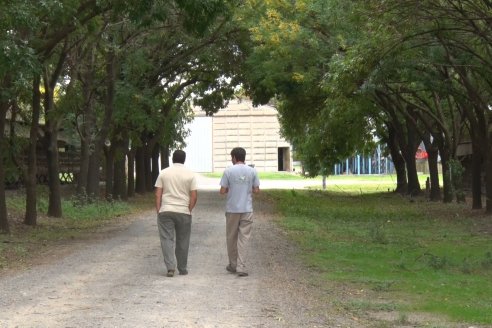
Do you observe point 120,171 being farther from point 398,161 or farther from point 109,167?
point 398,161

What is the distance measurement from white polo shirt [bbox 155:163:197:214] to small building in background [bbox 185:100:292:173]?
68.8 metres

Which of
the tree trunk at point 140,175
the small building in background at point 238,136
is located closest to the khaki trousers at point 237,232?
the tree trunk at point 140,175

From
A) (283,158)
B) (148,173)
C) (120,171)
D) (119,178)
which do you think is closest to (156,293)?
(119,178)

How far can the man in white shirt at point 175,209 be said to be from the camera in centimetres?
1025

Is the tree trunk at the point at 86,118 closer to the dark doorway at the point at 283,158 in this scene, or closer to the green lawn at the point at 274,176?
the green lawn at the point at 274,176

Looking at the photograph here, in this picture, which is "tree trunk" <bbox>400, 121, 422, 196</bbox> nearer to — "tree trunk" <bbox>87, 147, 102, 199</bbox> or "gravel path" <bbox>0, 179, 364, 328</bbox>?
"tree trunk" <bbox>87, 147, 102, 199</bbox>

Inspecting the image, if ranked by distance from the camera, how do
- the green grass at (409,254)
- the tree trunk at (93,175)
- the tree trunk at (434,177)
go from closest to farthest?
1. the green grass at (409,254)
2. the tree trunk at (93,175)
3. the tree trunk at (434,177)

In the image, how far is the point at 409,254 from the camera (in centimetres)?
1394

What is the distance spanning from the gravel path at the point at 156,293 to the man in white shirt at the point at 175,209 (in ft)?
1.12

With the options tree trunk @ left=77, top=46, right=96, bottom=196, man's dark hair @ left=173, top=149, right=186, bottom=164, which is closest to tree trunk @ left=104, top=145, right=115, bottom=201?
tree trunk @ left=77, top=46, right=96, bottom=196

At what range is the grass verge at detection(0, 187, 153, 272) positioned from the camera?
13.6 metres

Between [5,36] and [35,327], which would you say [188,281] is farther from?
[5,36]

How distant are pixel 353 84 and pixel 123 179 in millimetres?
16222

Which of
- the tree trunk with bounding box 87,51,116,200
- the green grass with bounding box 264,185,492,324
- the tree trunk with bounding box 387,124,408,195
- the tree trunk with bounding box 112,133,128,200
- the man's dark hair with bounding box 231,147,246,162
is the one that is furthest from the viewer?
the tree trunk with bounding box 387,124,408,195
